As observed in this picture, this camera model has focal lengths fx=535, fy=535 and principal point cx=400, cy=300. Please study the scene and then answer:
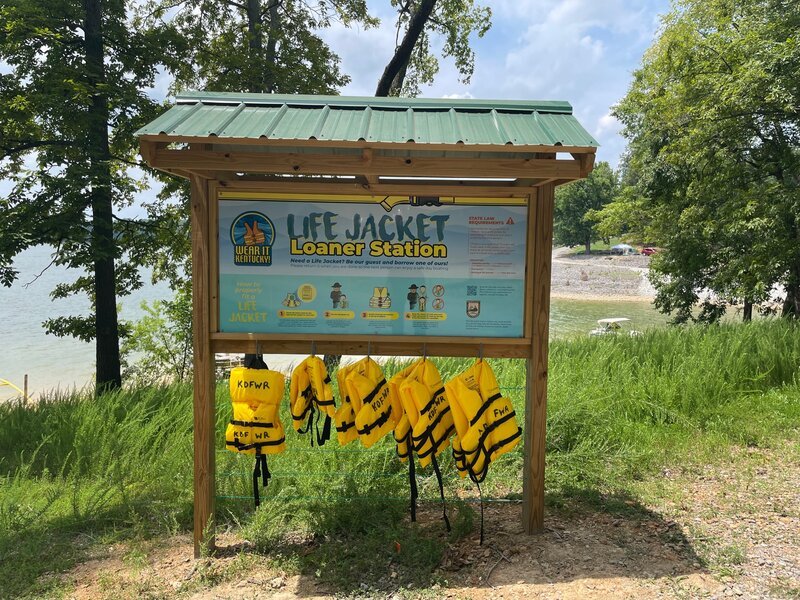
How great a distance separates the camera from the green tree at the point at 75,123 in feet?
27.6

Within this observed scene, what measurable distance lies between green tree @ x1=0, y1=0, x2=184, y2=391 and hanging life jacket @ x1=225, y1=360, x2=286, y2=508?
20.0 feet

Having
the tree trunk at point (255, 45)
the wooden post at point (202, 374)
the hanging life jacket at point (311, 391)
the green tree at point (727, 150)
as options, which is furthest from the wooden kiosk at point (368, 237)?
the green tree at point (727, 150)

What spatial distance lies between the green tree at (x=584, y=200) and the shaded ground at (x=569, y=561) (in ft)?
215

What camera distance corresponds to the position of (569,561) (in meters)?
3.13

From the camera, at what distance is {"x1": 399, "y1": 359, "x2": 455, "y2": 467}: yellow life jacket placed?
10.6 ft

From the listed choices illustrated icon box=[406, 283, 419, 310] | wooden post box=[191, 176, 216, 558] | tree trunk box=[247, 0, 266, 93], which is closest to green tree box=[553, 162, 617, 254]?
tree trunk box=[247, 0, 266, 93]

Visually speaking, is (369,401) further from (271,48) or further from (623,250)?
(623,250)

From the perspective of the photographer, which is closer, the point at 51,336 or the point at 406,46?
the point at 406,46

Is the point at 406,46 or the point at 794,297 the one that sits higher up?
the point at 406,46

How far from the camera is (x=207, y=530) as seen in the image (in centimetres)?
334

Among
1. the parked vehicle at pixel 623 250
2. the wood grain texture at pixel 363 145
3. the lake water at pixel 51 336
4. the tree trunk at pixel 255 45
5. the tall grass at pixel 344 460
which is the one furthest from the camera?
the parked vehicle at pixel 623 250

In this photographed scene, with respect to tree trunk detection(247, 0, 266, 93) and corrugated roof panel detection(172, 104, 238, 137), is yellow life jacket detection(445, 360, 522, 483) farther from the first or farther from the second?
tree trunk detection(247, 0, 266, 93)

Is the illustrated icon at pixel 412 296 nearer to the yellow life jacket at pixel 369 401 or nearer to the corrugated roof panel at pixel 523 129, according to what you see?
the yellow life jacket at pixel 369 401

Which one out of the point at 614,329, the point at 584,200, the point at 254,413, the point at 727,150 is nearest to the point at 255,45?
the point at 254,413
